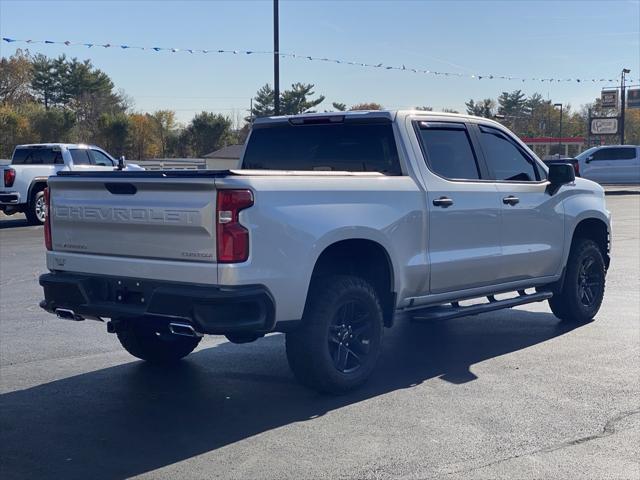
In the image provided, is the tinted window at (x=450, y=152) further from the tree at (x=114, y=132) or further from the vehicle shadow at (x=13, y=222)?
the tree at (x=114, y=132)

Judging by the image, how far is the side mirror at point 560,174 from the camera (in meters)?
8.24

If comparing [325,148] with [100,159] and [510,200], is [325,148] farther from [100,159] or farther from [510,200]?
[100,159]

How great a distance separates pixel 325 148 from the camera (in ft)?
23.9

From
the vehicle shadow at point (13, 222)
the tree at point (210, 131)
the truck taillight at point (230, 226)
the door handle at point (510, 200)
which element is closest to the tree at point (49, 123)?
the tree at point (210, 131)

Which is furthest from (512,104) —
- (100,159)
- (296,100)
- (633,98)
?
(100,159)

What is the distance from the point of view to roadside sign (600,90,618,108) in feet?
204

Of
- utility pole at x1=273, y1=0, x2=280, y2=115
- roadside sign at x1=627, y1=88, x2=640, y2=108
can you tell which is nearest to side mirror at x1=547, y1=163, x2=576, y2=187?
utility pole at x1=273, y1=0, x2=280, y2=115

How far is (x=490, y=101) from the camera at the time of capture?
7556 cm

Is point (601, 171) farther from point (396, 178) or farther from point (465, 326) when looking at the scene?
point (396, 178)

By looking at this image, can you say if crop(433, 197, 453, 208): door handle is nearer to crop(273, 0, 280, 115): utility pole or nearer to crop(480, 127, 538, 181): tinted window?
crop(480, 127, 538, 181): tinted window

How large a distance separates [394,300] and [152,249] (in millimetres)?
1949

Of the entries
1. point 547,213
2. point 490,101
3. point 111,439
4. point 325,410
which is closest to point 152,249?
point 111,439

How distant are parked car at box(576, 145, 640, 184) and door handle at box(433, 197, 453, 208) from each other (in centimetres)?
3129

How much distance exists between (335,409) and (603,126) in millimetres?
55626
